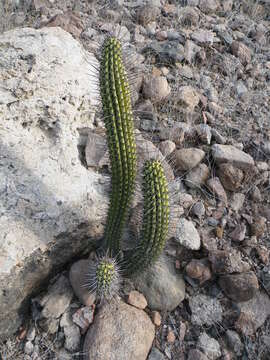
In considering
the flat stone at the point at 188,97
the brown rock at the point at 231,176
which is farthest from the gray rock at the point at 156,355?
the flat stone at the point at 188,97

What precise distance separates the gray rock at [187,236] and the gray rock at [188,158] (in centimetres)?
59

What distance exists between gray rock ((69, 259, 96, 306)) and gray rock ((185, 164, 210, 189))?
3.86 ft

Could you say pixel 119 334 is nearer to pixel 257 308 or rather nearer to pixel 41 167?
pixel 257 308

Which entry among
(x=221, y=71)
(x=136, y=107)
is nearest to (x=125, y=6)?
(x=221, y=71)

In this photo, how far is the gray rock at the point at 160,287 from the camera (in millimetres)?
2738

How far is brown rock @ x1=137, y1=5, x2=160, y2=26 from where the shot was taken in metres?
4.87

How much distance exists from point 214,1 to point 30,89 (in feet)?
11.7

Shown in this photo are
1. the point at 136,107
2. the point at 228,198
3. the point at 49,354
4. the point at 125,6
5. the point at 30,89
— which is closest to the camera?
the point at 49,354

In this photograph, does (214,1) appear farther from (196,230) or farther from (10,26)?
(196,230)

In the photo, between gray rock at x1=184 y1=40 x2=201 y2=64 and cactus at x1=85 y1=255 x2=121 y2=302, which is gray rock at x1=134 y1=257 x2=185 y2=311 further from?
gray rock at x1=184 y1=40 x2=201 y2=64

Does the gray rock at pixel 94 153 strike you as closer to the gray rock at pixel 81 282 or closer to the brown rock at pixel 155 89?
the gray rock at pixel 81 282

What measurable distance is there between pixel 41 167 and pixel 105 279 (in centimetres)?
97

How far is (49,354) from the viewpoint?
254cm

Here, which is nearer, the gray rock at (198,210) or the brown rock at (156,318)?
the brown rock at (156,318)
